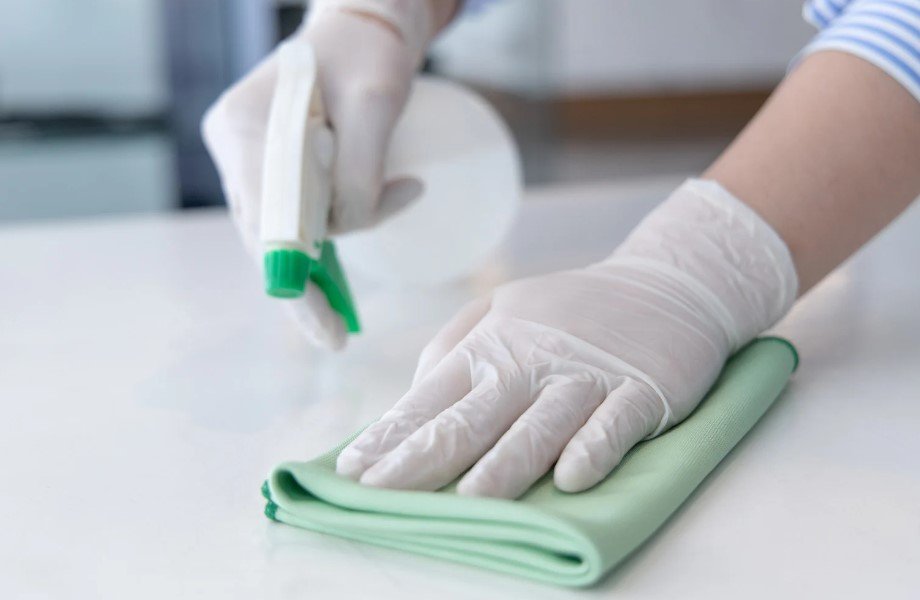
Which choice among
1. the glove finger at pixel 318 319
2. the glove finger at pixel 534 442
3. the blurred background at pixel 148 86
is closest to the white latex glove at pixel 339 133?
the glove finger at pixel 318 319

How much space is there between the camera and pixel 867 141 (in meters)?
0.72

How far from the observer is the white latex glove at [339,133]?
30.5 inches

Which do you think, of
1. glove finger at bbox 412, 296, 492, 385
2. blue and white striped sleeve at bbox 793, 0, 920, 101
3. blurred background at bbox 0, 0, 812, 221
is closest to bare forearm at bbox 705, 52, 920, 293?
blue and white striped sleeve at bbox 793, 0, 920, 101

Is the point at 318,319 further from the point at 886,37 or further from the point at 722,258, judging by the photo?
the point at 886,37

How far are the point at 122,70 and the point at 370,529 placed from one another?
9.38 ft

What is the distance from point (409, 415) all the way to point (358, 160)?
0.97 ft

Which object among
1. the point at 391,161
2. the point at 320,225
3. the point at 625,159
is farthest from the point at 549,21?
the point at 320,225

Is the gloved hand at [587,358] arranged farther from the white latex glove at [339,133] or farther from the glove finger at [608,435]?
the white latex glove at [339,133]

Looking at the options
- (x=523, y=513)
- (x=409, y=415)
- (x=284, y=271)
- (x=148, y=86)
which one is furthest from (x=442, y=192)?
(x=148, y=86)

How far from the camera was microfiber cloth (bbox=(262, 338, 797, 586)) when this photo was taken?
434mm

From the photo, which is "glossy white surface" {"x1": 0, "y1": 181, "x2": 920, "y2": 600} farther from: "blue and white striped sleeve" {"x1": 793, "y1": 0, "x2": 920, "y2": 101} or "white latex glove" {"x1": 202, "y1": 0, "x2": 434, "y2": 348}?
"blue and white striped sleeve" {"x1": 793, "y1": 0, "x2": 920, "y2": 101}

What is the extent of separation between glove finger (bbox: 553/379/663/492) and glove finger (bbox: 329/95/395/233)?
0.98 feet

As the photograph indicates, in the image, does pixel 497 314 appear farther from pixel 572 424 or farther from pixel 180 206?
pixel 180 206

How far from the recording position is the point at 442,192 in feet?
3.06
